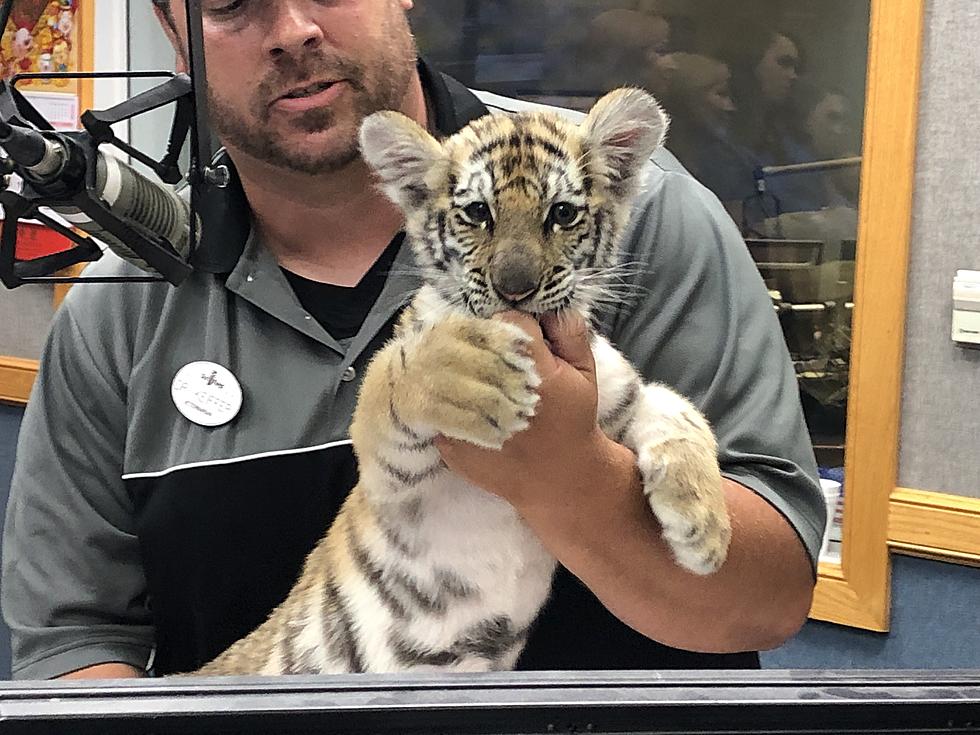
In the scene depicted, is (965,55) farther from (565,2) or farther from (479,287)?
(479,287)

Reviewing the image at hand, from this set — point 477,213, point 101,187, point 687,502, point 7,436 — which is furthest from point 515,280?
point 7,436

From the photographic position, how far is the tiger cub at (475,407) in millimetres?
713

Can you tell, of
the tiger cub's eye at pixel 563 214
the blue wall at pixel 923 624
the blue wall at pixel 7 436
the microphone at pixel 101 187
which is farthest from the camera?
the blue wall at pixel 7 436

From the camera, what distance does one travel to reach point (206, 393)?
3.02 feet

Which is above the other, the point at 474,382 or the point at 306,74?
the point at 306,74

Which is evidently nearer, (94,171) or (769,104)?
(94,171)

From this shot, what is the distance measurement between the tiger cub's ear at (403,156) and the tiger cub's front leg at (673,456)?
183mm

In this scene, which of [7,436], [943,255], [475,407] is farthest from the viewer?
[7,436]

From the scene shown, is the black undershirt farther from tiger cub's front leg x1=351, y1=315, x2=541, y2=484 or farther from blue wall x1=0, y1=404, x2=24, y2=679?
blue wall x1=0, y1=404, x2=24, y2=679

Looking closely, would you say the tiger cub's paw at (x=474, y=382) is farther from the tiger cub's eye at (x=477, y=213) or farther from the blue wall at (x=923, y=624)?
the blue wall at (x=923, y=624)

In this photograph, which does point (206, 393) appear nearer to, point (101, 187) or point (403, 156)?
point (403, 156)

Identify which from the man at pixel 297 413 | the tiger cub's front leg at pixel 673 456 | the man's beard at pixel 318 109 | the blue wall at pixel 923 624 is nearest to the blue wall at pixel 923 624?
the blue wall at pixel 923 624

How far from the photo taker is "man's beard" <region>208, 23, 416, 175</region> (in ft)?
2.75

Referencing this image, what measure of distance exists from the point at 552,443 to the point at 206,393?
0.35 metres
